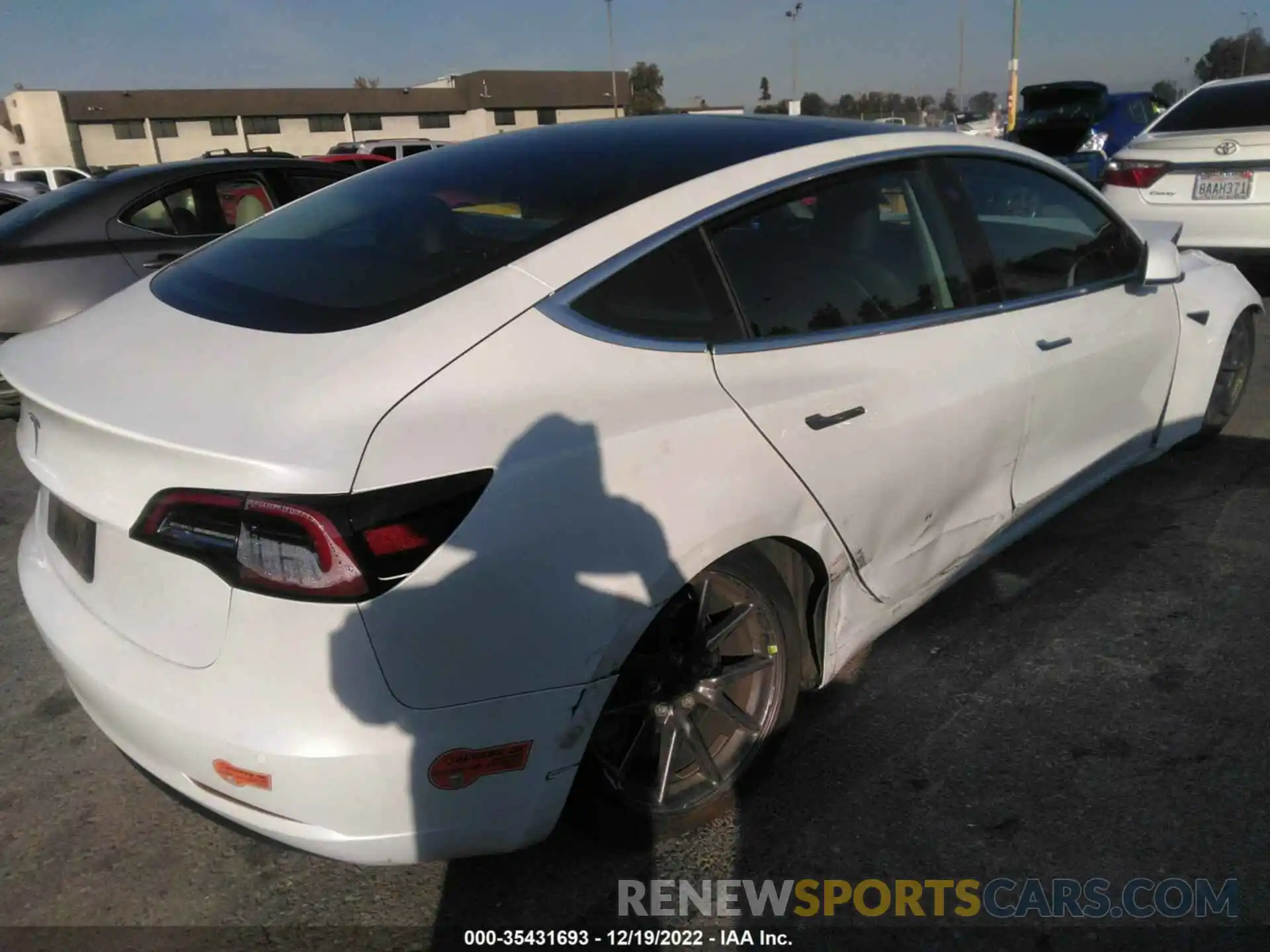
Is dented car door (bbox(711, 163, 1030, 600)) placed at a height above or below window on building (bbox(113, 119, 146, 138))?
below

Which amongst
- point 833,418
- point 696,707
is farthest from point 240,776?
point 833,418

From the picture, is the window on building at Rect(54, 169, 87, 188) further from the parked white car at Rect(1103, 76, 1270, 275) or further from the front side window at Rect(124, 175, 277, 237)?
the parked white car at Rect(1103, 76, 1270, 275)

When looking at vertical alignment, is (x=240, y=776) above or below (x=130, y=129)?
below

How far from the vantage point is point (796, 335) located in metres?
2.46

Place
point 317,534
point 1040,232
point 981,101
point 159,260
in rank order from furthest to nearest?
point 981,101
point 159,260
point 1040,232
point 317,534

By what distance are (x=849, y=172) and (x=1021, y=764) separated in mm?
1685

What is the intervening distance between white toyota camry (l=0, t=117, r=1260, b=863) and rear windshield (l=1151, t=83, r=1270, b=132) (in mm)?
5781

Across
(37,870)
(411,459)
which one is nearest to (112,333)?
(411,459)

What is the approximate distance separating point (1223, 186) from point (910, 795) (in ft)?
21.3

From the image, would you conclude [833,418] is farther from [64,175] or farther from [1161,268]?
[64,175]

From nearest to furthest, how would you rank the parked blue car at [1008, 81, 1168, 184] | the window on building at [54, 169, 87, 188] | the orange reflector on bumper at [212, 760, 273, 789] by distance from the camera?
the orange reflector on bumper at [212, 760, 273, 789] → the parked blue car at [1008, 81, 1168, 184] → the window on building at [54, 169, 87, 188]

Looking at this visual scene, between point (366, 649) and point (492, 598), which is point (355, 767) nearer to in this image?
point (366, 649)

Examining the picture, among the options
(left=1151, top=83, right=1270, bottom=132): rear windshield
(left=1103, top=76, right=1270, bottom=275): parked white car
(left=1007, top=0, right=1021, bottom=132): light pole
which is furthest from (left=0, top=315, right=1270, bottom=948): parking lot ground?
(left=1007, top=0, right=1021, bottom=132): light pole

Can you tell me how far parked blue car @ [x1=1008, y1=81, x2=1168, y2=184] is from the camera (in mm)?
13172
